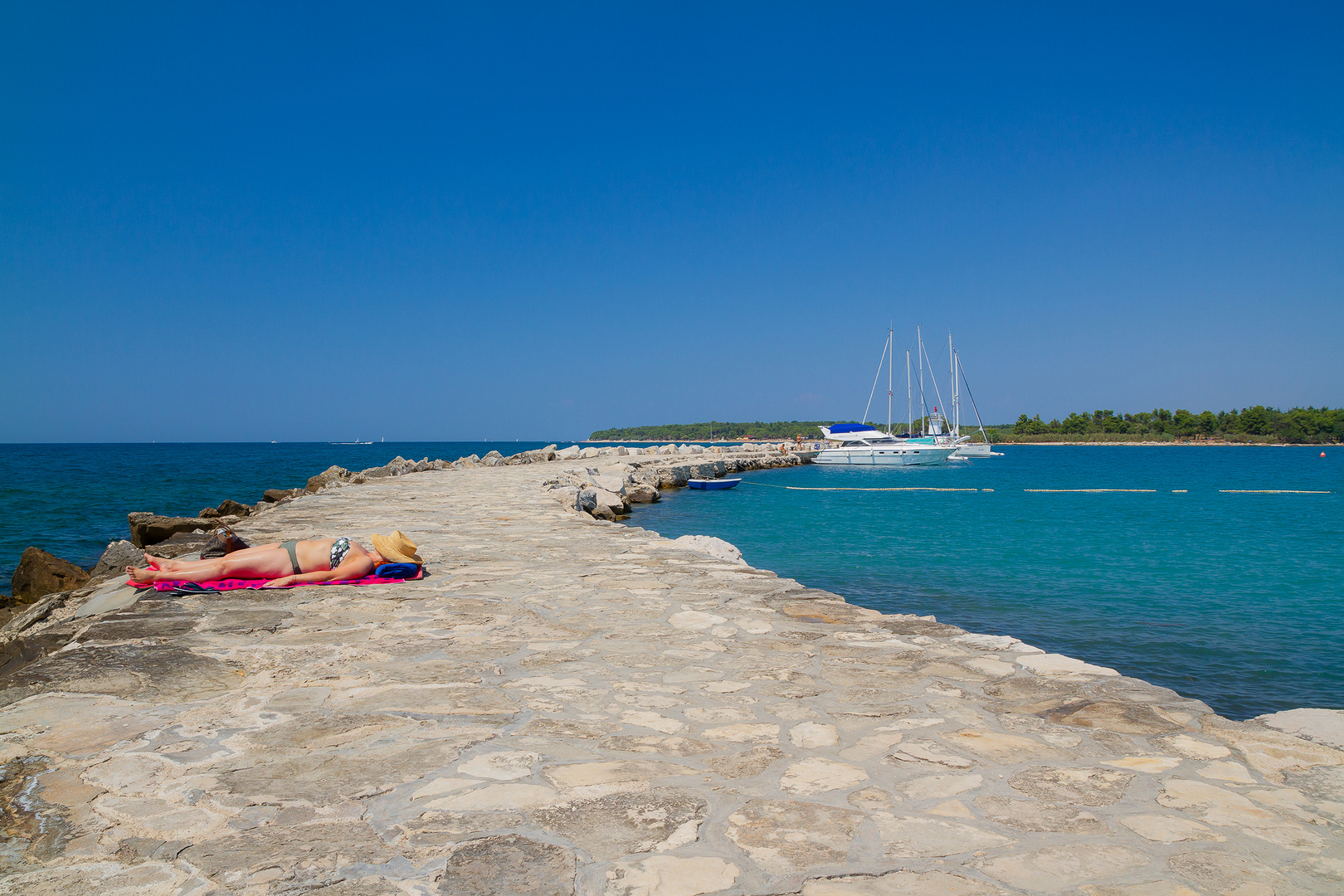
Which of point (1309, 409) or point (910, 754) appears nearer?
point (910, 754)

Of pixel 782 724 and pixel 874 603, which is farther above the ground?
pixel 782 724

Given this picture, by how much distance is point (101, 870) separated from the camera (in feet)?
6.44

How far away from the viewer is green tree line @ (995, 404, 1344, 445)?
119 meters

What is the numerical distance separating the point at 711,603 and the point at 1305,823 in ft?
11.6

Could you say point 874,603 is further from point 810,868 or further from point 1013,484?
point 1013,484

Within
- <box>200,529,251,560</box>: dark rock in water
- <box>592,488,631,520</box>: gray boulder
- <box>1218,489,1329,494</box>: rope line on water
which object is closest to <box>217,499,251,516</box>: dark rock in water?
<box>592,488,631,520</box>: gray boulder

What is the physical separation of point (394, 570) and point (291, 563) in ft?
2.45

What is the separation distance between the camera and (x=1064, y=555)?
14203 mm

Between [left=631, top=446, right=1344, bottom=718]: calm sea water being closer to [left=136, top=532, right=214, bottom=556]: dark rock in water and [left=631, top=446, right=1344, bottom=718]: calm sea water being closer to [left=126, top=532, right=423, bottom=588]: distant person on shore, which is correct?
[left=126, top=532, right=423, bottom=588]: distant person on shore

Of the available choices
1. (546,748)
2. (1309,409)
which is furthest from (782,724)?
(1309,409)

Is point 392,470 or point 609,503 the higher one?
point 392,470

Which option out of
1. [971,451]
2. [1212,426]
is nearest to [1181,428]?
[1212,426]

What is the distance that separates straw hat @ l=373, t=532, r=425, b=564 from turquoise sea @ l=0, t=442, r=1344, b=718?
18.4 feet

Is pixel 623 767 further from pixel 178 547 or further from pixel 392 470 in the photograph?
pixel 392 470
